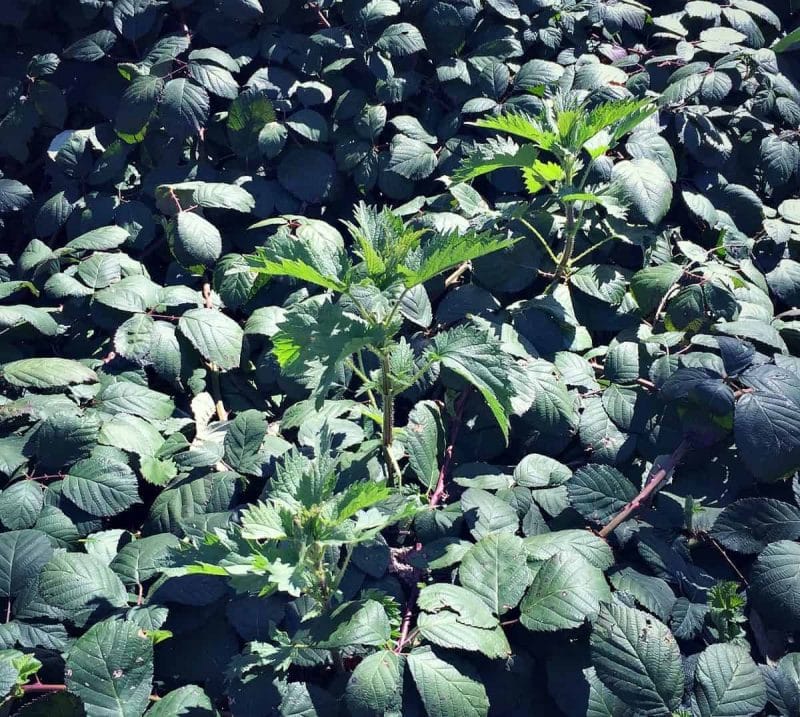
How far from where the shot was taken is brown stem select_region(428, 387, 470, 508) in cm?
158

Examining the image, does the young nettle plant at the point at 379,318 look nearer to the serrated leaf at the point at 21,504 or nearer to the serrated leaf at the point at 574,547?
the serrated leaf at the point at 574,547

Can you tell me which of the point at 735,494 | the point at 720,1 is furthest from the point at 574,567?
the point at 720,1

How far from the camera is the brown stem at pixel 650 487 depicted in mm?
1484

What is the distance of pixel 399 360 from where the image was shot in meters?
1.42

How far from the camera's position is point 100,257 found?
1.99m

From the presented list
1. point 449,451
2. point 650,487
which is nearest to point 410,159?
point 449,451

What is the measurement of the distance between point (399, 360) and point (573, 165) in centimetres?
70

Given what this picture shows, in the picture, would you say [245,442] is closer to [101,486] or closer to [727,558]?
[101,486]

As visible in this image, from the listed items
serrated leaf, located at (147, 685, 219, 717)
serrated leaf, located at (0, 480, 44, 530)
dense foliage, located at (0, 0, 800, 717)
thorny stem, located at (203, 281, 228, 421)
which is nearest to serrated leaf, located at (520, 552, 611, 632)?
dense foliage, located at (0, 0, 800, 717)

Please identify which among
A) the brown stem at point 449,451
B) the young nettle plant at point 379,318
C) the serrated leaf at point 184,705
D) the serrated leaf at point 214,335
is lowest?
the serrated leaf at point 184,705

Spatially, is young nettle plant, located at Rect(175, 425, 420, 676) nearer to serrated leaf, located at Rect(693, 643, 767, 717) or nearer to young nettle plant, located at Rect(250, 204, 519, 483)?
young nettle plant, located at Rect(250, 204, 519, 483)

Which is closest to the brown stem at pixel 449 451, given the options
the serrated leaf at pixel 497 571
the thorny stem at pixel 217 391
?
the serrated leaf at pixel 497 571

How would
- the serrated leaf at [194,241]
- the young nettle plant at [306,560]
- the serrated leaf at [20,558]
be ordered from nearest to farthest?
the young nettle plant at [306,560]
the serrated leaf at [20,558]
the serrated leaf at [194,241]

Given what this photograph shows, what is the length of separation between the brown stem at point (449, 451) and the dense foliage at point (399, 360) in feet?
0.05
